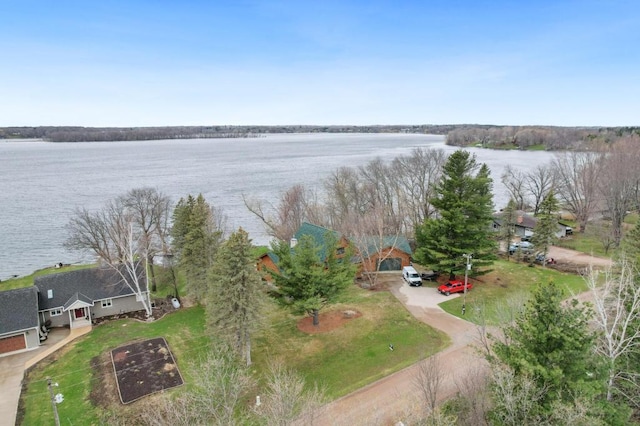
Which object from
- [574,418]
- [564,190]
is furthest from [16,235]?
[564,190]

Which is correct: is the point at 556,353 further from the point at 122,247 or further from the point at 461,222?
the point at 122,247

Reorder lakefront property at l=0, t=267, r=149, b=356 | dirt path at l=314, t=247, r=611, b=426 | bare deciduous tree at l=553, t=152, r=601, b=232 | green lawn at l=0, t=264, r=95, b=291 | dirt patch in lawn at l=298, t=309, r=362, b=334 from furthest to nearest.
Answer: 1. bare deciduous tree at l=553, t=152, r=601, b=232
2. green lawn at l=0, t=264, r=95, b=291
3. dirt patch in lawn at l=298, t=309, r=362, b=334
4. lakefront property at l=0, t=267, r=149, b=356
5. dirt path at l=314, t=247, r=611, b=426

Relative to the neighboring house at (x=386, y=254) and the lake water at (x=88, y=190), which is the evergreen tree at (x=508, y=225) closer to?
the neighboring house at (x=386, y=254)

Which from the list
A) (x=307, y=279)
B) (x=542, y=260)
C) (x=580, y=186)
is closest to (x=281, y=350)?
(x=307, y=279)

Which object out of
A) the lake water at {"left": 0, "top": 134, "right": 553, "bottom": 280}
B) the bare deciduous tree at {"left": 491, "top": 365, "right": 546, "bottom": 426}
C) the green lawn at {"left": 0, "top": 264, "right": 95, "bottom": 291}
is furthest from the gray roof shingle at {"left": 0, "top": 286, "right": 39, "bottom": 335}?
the bare deciduous tree at {"left": 491, "top": 365, "right": 546, "bottom": 426}

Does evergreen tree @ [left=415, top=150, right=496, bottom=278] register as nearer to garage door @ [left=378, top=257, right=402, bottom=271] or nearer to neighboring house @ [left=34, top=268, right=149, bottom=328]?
garage door @ [left=378, top=257, right=402, bottom=271]

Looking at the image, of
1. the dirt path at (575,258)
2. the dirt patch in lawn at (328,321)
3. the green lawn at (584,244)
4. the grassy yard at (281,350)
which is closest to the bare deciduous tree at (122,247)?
the grassy yard at (281,350)

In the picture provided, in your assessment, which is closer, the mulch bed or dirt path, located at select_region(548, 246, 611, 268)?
the mulch bed
